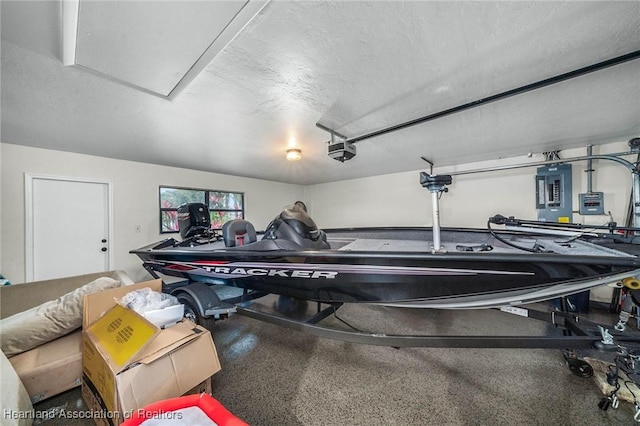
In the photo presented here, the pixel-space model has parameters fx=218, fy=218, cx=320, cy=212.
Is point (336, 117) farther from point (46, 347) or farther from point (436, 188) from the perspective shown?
point (46, 347)

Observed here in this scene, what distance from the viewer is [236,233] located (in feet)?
7.55

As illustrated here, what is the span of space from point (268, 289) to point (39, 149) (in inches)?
165

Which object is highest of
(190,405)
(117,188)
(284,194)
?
(284,194)

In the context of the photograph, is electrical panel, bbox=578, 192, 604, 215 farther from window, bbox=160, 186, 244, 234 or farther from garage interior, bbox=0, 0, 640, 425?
window, bbox=160, 186, 244, 234

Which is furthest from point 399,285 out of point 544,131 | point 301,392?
point 544,131

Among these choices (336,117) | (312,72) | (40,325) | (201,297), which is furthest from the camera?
(336,117)

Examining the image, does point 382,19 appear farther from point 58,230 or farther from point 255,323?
point 58,230

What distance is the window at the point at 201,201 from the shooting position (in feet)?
14.6

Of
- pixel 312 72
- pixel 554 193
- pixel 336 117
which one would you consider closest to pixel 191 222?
pixel 336 117

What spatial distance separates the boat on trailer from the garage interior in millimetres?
724

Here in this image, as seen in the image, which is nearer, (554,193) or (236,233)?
(236,233)

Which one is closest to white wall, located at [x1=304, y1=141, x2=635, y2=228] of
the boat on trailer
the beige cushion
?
the boat on trailer

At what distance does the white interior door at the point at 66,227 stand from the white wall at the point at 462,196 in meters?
4.52

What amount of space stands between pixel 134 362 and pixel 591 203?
5501 millimetres
